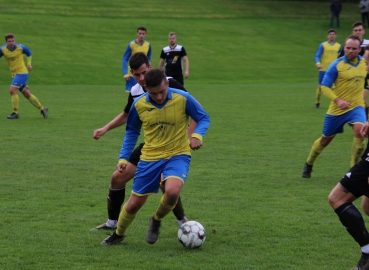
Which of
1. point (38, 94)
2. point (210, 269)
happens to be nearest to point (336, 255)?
point (210, 269)

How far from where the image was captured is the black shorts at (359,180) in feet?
18.2

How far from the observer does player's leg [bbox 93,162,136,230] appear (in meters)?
6.82

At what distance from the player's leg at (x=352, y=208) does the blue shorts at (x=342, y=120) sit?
3886 millimetres

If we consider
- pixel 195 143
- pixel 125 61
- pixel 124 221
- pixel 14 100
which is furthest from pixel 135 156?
pixel 14 100

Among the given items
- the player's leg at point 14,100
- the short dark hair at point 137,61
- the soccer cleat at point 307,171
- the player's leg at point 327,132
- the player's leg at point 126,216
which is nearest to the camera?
the player's leg at point 126,216

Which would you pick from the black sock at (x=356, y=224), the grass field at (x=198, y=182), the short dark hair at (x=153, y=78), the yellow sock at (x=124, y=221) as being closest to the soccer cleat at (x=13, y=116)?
the grass field at (x=198, y=182)

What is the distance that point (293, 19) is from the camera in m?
51.0

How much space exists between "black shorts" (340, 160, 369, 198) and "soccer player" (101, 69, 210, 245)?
4.47ft

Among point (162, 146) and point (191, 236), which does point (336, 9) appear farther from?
point (191, 236)

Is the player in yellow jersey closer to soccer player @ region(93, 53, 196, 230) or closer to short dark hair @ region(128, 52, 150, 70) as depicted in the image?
soccer player @ region(93, 53, 196, 230)

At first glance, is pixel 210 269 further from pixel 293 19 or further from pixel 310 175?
pixel 293 19

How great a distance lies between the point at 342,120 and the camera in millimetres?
9539

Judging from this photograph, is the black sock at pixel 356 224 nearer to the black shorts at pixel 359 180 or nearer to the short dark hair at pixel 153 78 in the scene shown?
the black shorts at pixel 359 180

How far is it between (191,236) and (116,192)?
42.1 inches
